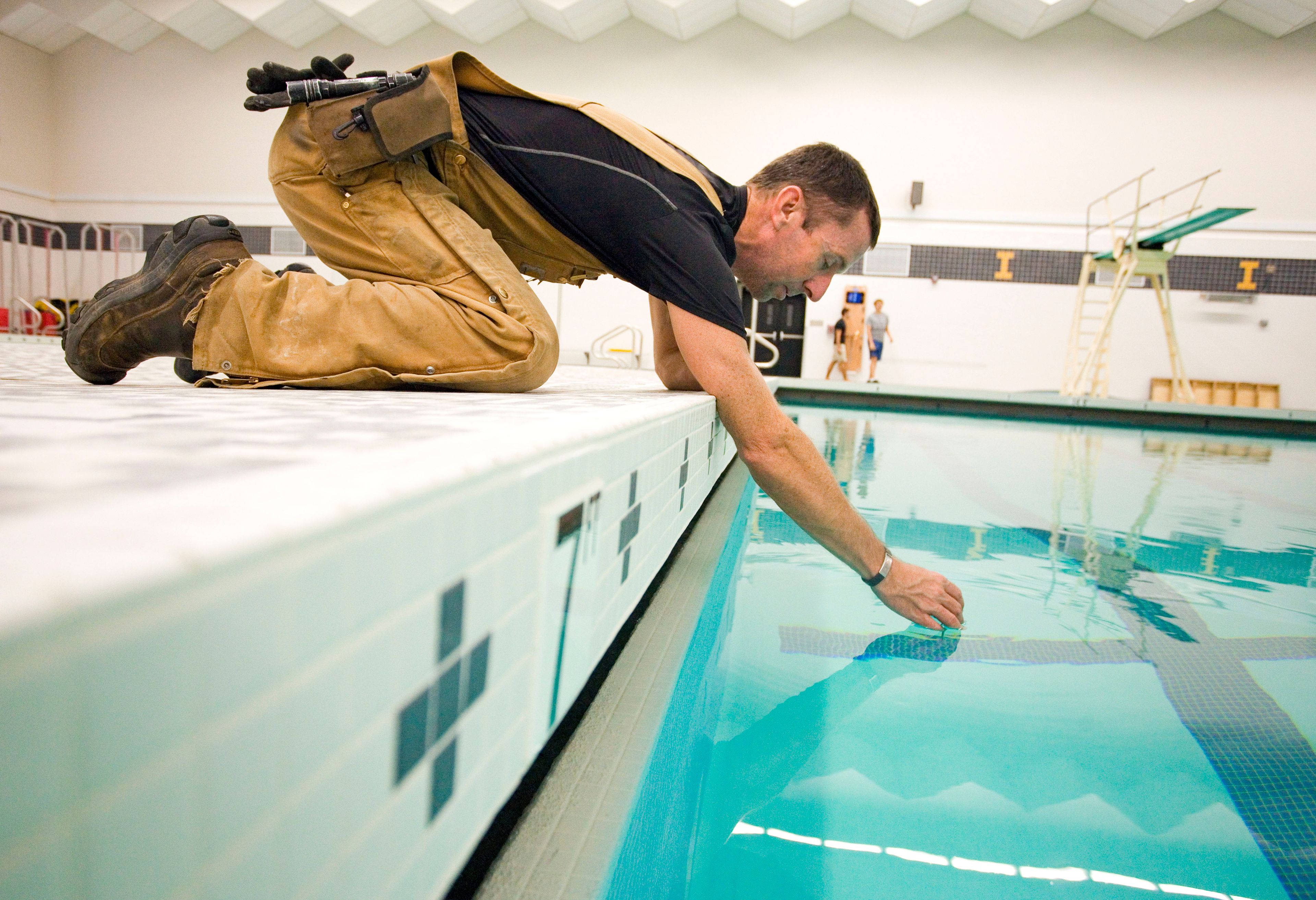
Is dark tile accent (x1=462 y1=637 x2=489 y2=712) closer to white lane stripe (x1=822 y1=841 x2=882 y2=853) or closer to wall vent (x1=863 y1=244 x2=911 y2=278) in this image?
white lane stripe (x1=822 y1=841 x2=882 y2=853)

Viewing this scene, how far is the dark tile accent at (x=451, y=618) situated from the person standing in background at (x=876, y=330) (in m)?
8.44

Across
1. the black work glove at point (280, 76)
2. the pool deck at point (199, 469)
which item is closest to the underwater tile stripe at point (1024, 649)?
the pool deck at point (199, 469)

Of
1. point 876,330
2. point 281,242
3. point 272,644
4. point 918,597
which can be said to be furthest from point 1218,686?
point 281,242

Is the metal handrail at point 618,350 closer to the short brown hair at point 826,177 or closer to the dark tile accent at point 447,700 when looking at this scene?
the short brown hair at point 826,177

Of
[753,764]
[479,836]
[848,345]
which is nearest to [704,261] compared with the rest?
[753,764]

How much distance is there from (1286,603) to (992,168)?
315 inches

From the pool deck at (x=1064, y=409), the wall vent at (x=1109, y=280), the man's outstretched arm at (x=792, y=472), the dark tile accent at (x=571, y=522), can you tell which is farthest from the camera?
the wall vent at (x=1109, y=280)

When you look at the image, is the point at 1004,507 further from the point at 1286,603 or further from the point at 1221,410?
the point at 1221,410

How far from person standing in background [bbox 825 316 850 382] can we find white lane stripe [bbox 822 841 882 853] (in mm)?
7942

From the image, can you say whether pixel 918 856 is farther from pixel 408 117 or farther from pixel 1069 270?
pixel 1069 270

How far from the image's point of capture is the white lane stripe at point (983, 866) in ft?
1.96

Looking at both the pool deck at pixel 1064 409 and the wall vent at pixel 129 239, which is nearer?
the pool deck at pixel 1064 409

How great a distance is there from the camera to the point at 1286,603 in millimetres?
1390

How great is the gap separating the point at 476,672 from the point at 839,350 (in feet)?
28.0
